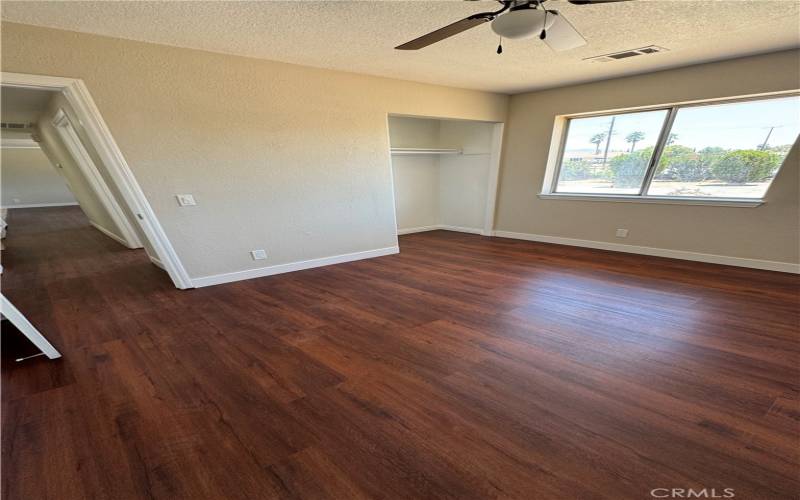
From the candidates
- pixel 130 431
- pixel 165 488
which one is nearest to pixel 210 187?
pixel 130 431

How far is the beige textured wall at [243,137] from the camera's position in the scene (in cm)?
254

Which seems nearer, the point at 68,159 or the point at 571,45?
the point at 571,45

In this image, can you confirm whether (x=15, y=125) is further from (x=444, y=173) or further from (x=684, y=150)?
(x=684, y=150)

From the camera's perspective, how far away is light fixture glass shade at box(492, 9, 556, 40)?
1.49 meters

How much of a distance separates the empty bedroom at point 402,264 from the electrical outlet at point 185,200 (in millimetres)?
14

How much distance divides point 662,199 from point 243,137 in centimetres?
524

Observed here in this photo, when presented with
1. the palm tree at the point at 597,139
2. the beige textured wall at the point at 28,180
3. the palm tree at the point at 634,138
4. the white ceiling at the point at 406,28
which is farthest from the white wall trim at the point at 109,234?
the palm tree at the point at 634,138

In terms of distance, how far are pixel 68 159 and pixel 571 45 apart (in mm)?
7399

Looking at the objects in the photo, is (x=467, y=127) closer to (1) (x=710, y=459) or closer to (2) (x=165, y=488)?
(1) (x=710, y=459)

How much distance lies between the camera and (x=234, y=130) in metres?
3.13

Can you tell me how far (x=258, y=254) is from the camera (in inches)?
141

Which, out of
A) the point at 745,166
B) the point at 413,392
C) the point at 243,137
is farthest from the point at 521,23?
the point at 745,166

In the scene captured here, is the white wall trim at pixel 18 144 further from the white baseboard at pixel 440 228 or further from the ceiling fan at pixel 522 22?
the ceiling fan at pixel 522 22

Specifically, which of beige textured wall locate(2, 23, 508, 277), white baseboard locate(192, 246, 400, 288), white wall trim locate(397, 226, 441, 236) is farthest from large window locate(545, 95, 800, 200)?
white baseboard locate(192, 246, 400, 288)
